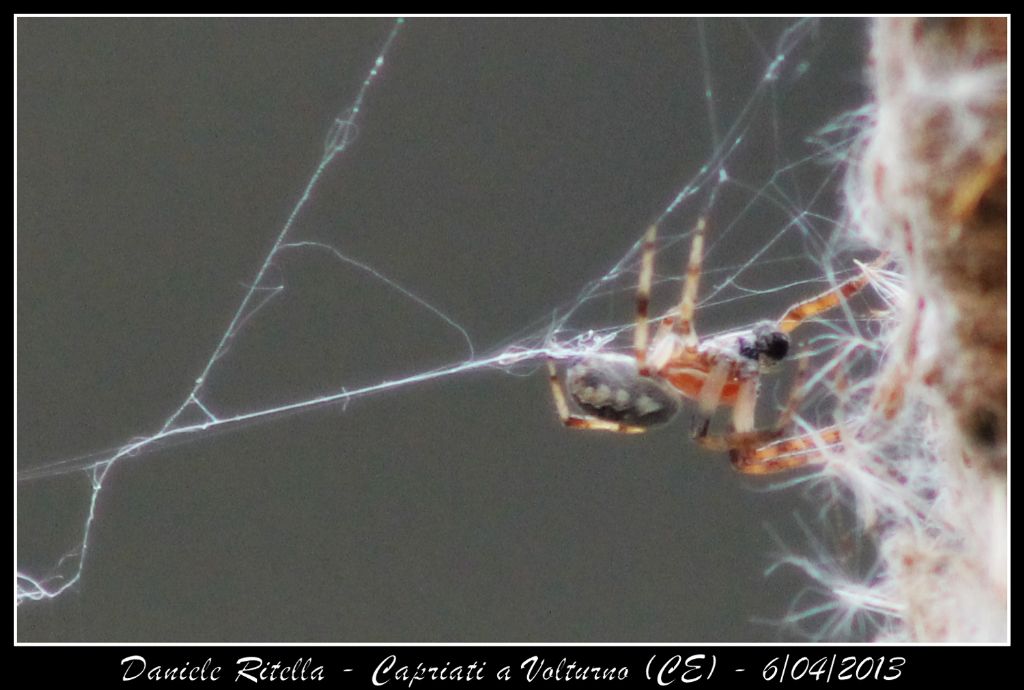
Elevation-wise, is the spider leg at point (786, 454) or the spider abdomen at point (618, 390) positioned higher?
the spider abdomen at point (618, 390)

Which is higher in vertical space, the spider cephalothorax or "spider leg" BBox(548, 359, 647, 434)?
the spider cephalothorax

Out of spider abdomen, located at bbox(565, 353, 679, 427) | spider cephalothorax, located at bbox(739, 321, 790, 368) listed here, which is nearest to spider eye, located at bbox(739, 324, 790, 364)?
spider cephalothorax, located at bbox(739, 321, 790, 368)

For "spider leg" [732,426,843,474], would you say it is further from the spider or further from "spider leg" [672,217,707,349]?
"spider leg" [672,217,707,349]

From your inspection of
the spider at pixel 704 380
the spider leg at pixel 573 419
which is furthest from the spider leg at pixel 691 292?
the spider leg at pixel 573 419

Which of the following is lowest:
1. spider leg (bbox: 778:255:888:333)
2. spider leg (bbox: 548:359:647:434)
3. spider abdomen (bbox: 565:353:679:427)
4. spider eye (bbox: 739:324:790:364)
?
spider leg (bbox: 548:359:647:434)

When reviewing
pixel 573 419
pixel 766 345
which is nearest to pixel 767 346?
pixel 766 345

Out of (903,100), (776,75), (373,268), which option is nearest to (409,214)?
(373,268)

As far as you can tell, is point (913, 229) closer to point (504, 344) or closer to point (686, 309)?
point (686, 309)

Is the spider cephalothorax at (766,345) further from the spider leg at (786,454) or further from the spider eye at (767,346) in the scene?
the spider leg at (786,454)
